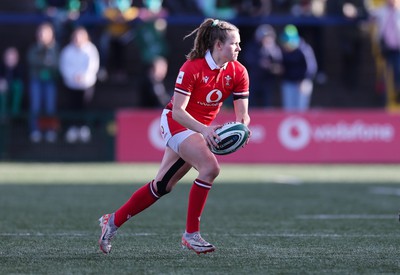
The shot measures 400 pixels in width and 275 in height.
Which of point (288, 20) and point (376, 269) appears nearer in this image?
point (376, 269)

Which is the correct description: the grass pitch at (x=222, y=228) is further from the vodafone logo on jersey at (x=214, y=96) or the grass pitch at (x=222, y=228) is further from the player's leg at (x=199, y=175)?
the vodafone logo on jersey at (x=214, y=96)

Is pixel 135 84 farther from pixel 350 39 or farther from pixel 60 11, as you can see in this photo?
pixel 350 39

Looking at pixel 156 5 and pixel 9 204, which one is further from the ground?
pixel 156 5

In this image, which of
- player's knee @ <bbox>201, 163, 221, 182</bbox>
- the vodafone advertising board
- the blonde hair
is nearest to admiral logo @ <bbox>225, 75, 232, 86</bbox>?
the blonde hair

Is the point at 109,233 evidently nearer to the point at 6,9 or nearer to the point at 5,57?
the point at 5,57

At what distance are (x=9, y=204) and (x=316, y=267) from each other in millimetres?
5753

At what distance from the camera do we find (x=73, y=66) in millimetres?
20000

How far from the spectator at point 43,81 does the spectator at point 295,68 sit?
4354 mm

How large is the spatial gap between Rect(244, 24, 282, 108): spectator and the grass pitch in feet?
14.4

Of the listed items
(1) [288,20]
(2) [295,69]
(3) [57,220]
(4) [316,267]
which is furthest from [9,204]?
(1) [288,20]

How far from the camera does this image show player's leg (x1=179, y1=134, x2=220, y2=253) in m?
7.75

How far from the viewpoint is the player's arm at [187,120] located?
7590mm

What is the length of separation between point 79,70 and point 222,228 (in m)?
10.9

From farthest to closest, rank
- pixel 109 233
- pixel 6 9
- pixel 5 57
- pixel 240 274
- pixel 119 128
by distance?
1. pixel 6 9
2. pixel 5 57
3. pixel 119 128
4. pixel 109 233
5. pixel 240 274
